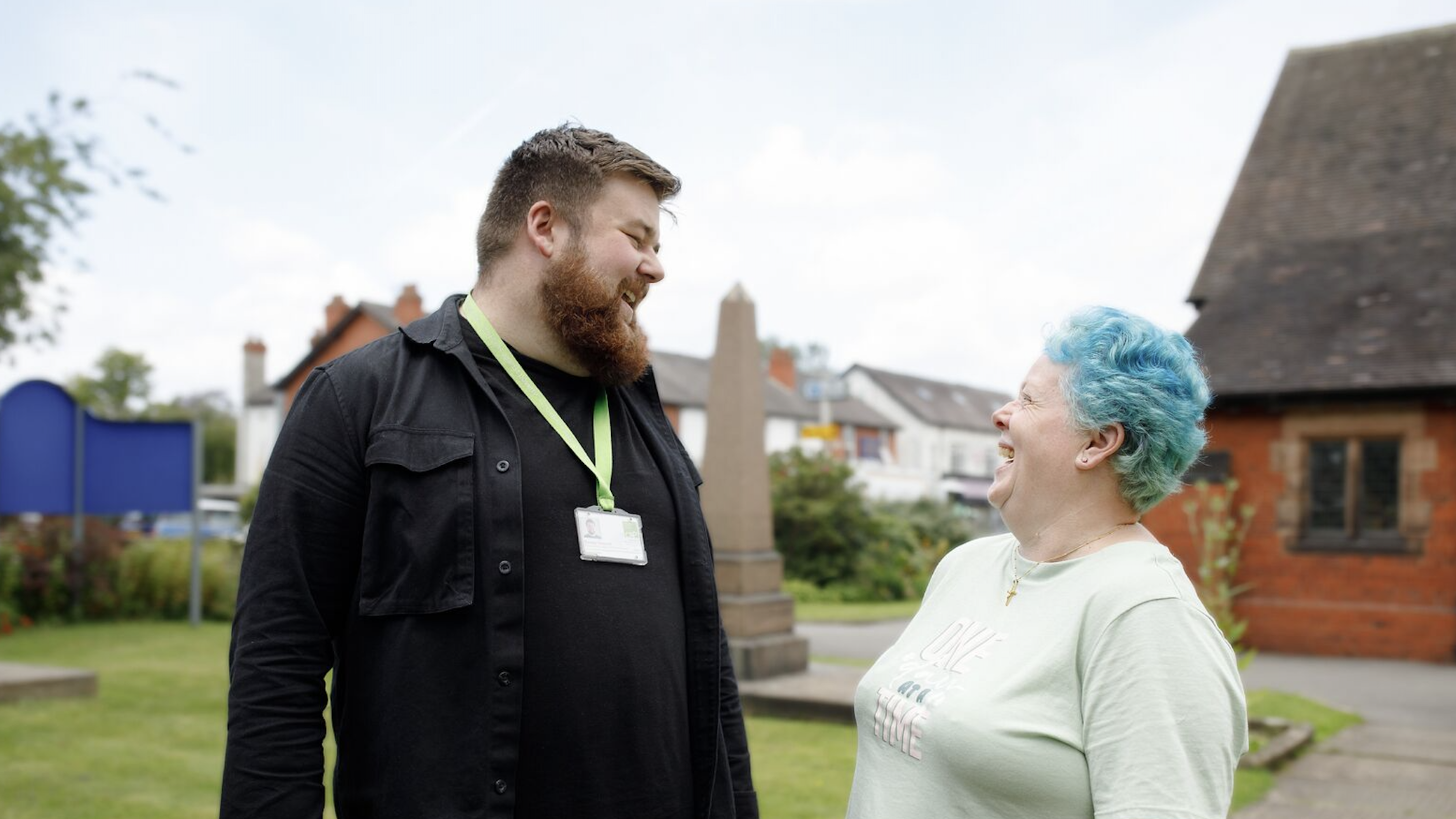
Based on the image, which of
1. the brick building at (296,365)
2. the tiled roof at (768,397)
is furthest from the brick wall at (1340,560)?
the tiled roof at (768,397)

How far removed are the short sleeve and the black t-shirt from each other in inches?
34.9

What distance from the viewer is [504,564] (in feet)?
7.39

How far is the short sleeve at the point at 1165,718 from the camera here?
183 centimetres

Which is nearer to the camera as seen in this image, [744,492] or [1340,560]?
[744,492]

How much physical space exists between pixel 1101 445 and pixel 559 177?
1210mm

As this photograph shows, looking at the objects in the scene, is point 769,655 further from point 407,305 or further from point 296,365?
point 296,365

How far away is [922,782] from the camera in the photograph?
2170 mm

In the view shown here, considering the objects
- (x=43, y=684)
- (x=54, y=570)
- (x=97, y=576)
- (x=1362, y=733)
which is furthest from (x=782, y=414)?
(x=43, y=684)

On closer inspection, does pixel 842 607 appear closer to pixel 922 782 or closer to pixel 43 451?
pixel 43 451

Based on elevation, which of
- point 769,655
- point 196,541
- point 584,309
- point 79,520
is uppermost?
point 584,309

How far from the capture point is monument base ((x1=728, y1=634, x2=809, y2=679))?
9.62m

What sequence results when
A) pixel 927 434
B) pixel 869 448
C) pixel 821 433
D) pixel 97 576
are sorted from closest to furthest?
pixel 97 576
pixel 821 433
pixel 869 448
pixel 927 434

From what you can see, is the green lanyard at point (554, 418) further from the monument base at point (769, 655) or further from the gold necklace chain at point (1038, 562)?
the monument base at point (769, 655)

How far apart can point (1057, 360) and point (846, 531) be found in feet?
71.8
